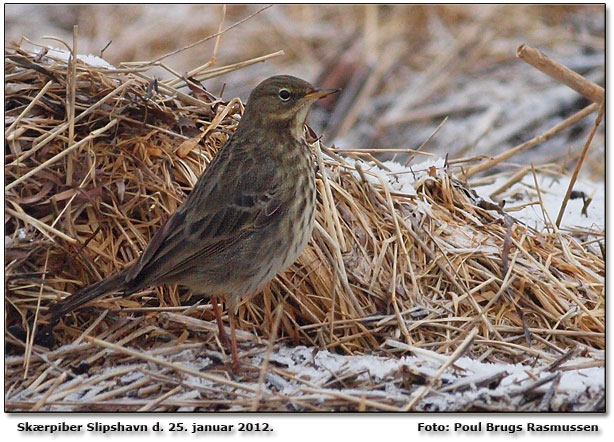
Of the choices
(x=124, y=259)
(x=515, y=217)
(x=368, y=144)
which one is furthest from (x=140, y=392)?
(x=368, y=144)

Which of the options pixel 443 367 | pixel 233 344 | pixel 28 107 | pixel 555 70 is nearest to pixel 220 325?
pixel 233 344

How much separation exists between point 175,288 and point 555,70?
171 cm

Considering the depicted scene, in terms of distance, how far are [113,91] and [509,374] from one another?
6.43 feet

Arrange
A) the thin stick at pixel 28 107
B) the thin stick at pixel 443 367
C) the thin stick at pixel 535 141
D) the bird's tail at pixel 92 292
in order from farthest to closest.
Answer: the thin stick at pixel 535 141 < the thin stick at pixel 28 107 < the bird's tail at pixel 92 292 < the thin stick at pixel 443 367

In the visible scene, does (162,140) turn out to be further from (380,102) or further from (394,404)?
(380,102)

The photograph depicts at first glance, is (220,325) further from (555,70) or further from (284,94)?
(555,70)

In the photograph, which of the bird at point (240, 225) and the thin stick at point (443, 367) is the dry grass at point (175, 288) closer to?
the thin stick at point (443, 367)

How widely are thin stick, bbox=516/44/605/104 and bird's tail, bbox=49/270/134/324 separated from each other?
161 centimetres

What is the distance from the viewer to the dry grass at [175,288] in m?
3.61

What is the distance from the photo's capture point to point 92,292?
3439 millimetres

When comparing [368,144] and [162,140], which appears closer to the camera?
[162,140]

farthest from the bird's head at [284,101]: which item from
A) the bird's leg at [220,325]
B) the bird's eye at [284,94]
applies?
the bird's leg at [220,325]

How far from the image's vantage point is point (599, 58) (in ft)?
22.5

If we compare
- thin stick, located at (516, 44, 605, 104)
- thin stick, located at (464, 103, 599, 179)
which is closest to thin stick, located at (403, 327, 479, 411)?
thin stick, located at (516, 44, 605, 104)
